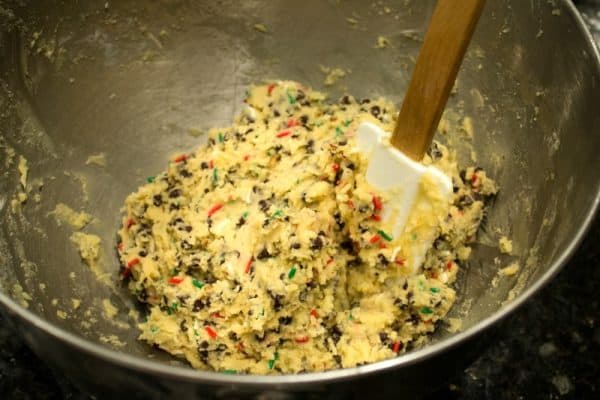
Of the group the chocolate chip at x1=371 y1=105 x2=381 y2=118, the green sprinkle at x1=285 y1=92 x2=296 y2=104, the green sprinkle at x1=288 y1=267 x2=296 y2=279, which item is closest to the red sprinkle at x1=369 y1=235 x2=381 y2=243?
the green sprinkle at x1=288 y1=267 x2=296 y2=279

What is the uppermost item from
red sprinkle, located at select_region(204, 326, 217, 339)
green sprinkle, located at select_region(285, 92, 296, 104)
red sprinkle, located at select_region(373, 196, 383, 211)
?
red sprinkle, located at select_region(373, 196, 383, 211)

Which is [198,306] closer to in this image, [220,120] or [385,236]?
[385,236]

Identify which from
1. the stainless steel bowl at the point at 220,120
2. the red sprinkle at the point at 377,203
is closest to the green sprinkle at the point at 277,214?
the red sprinkle at the point at 377,203

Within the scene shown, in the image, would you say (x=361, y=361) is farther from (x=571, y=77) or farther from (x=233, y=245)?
(x=571, y=77)

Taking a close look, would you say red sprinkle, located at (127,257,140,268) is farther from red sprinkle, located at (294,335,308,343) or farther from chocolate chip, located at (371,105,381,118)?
chocolate chip, located at (371,105,381,118)

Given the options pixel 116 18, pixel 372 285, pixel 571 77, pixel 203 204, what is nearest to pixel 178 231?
pixel 203 204

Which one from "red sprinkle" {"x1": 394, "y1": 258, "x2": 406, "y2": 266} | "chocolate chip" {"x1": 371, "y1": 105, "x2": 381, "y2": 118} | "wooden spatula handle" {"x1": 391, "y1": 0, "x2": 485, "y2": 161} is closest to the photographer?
"wooden spatula handle" {"x1": 391, "y1": 0, "x2": 485, "y2": 161}

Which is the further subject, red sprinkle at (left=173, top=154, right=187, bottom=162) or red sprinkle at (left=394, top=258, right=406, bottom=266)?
red sprinkle at (left=173, top=154, right=187, bottom=162)
